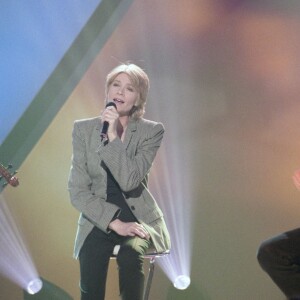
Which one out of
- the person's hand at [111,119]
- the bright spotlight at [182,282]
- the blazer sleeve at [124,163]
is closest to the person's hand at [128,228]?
the blazer sleeve at [124,163]

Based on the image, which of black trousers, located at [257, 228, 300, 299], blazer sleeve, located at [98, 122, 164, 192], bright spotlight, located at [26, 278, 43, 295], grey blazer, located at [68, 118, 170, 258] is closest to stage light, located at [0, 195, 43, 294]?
bright spotlight, located at [26, 278, 43, 295]

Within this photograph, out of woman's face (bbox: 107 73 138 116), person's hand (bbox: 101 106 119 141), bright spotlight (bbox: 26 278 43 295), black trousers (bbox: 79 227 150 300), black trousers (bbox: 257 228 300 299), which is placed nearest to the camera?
black trousers (bbox: 257 228 300 299)

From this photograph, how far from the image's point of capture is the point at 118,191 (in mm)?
2215

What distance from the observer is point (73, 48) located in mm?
2770

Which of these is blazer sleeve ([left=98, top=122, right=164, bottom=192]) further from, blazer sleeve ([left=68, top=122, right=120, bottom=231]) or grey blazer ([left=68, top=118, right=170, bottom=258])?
blazer sleeve ([left=68, top=122, right=120, bottom=231])

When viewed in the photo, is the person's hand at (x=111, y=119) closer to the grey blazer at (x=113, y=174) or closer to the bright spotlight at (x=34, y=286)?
the grey blazer at (x=113, y=174)

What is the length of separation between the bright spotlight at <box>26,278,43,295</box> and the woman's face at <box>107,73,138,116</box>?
40.5 inches

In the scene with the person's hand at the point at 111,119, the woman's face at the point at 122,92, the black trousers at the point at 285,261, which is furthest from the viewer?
the woman's face at the point at 122,92

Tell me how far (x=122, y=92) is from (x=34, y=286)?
3.69ft

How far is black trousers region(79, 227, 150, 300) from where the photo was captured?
6.38 feet

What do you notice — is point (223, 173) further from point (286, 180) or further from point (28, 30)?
point (28, 30)

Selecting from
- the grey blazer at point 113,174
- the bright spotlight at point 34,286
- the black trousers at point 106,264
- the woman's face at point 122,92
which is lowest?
the bright spotlight at point 34,286

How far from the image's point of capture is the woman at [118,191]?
1.99 m

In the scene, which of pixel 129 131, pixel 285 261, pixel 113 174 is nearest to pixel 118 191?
pixel 113 174
